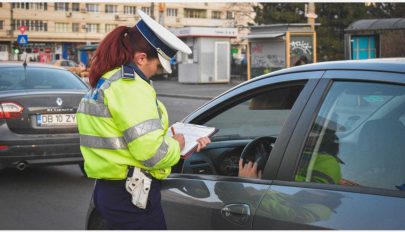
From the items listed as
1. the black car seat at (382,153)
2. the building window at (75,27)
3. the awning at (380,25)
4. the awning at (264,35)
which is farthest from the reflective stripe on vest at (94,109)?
the building window at (75,27)

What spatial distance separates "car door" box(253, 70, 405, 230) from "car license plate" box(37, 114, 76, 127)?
4705mm

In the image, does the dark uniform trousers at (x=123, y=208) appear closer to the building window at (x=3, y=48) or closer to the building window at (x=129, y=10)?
the building window at (x=3, y=48)

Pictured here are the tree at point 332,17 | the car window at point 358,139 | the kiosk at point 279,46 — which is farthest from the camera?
the tree at point 332,17

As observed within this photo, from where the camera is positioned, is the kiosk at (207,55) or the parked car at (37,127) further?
the kiosk at (207,55)

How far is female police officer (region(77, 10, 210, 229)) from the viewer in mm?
2396

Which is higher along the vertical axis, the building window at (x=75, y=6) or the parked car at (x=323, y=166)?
the building window at (x=75, y=6)

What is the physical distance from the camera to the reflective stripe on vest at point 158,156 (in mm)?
2418

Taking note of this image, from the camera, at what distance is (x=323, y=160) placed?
2.47 meters

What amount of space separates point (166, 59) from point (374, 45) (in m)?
17.7

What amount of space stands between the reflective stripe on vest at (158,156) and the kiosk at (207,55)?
93.4 ft

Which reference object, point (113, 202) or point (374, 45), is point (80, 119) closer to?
point (113, 202)

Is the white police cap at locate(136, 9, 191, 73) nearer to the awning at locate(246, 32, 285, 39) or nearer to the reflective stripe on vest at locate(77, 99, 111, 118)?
the reflective stripe on vest at locate(77, 99, 111, 118)

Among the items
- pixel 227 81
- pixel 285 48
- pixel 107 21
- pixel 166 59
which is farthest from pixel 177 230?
pixel 107 21

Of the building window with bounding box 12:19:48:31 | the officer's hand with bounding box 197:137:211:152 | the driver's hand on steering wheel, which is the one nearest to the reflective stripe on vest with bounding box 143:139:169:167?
the officer's hand with bounding box 197:137:211:152
